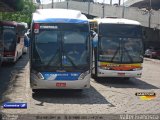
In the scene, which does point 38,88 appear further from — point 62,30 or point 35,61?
point 62,30

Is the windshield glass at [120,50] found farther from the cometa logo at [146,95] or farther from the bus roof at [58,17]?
the bus roof at [58,17]

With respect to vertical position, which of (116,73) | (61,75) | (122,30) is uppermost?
(122,30)

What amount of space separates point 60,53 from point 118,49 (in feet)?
18.7

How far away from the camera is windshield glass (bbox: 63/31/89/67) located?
17.7 metres

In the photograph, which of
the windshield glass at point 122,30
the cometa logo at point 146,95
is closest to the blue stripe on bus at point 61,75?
the cometa logo at point 146,95

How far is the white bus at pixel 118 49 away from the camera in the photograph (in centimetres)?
2253

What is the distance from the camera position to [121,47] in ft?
74.7

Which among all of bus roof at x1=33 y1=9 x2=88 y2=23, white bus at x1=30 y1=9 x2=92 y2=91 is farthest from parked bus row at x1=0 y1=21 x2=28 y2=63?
white bus at x1=30 y1=9 x2=92 y2=91

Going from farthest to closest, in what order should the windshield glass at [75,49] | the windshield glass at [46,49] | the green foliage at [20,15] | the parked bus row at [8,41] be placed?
the green foliage at [20,15]
the parked bus row at [8,41]
the windshield glass at [75,49]
the windshield glass at [46,49]

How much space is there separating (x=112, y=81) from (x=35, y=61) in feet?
24.4

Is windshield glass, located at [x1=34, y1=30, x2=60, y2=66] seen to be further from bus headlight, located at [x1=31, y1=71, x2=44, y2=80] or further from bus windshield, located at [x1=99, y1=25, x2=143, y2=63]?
bus windshield, located at [x1=99, y1=25, x2=143, y2=63]

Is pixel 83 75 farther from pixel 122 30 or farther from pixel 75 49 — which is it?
pixel 122 30

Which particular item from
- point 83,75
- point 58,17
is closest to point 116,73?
point 83,75

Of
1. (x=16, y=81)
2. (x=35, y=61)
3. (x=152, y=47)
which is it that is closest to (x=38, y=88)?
(x=35, y=61)
